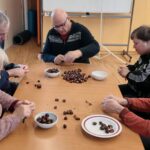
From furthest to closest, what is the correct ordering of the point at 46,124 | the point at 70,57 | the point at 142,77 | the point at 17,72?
1. the point at 70,57
2. the point at 17,72
3. the point at 142,77
4. the point at 46,124

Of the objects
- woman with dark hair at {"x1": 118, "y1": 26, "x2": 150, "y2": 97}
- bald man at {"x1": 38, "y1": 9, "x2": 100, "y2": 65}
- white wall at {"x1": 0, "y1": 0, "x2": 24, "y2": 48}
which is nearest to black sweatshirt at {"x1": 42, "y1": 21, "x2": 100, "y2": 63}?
bald man at {"x1": 38, "y1": 9, "x2": 100, "y2": 65}

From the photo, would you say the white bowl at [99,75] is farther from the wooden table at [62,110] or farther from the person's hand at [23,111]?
the person's hand at [23,111]

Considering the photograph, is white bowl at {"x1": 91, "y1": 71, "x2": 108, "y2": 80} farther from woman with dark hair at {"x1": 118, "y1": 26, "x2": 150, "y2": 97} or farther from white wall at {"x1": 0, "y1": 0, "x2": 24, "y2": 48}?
white wall at {"x1": 0, "y1": 0, "x2": 24, "y2": 48}

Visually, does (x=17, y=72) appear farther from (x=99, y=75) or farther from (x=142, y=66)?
(x=142, y=66)

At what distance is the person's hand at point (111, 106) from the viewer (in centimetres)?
135

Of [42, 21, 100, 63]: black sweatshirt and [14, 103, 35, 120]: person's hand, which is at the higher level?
[42, 21, 100, 63]: black sweatshirt

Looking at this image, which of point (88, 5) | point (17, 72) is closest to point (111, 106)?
point (17, 72)

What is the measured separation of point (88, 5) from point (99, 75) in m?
2.53

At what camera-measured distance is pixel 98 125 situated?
1271mm

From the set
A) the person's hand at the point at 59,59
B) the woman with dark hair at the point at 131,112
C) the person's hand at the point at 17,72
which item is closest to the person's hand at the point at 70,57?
the person's hand at the point at 59,59

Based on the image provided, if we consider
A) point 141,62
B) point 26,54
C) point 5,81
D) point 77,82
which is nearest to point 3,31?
point 5,81

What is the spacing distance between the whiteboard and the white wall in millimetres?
769

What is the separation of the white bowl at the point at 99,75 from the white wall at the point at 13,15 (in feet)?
9.48

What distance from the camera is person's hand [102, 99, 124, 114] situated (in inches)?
53.0
